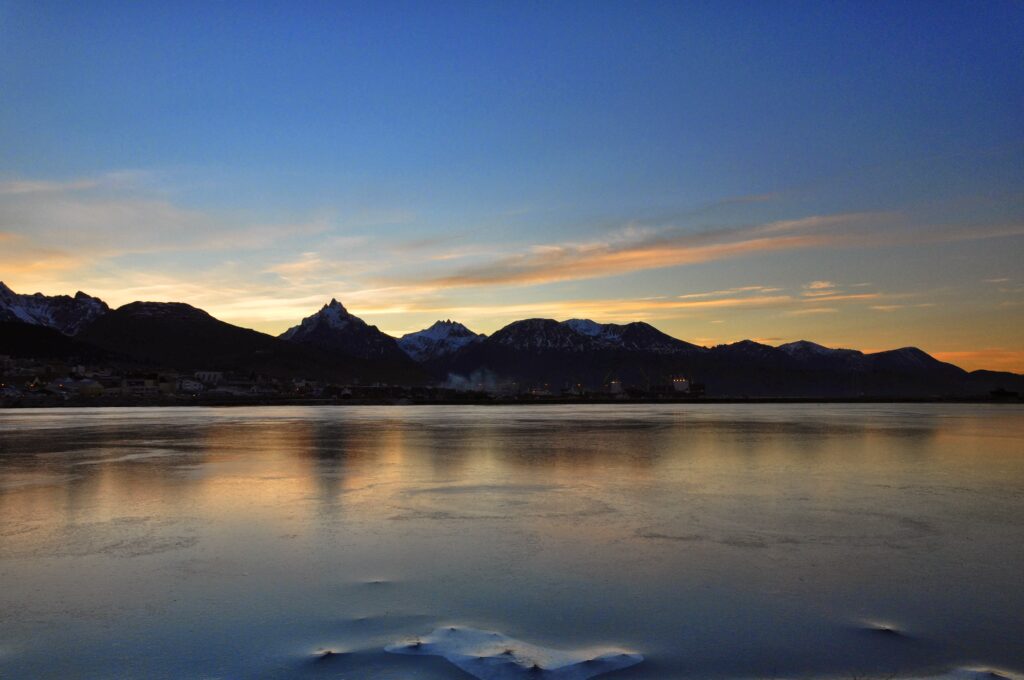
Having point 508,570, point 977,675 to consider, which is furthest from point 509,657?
point 977,675

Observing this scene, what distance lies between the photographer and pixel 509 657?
23.4 feet

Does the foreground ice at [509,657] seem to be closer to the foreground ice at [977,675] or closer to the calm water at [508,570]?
the calm water at [508,570]

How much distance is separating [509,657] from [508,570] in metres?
3.32

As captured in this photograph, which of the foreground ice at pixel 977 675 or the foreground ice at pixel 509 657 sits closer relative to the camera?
the foreground ice at pixel 977 675

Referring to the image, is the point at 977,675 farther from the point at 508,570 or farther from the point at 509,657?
→ the point at 508,570

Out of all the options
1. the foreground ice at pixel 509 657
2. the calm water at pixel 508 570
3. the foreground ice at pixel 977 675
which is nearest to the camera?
the foreground ice at pixel 977 675

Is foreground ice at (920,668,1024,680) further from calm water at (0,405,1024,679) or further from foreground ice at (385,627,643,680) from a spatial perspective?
foreground ice at (385,627,643,680)

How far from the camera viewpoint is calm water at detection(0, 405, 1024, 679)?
7301 millimetres

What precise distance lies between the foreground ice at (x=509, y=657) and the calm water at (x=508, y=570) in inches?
7.3

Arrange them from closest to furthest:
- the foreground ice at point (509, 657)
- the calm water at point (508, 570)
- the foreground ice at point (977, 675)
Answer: the foreground ice at point (977, 675) < the foreground ice at point (509, 657) < the calm water at point (508, 570)

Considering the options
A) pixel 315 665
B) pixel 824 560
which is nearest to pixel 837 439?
pixel 824 560

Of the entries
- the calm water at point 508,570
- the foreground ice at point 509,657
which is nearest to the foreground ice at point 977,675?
the calm water at point 508,570

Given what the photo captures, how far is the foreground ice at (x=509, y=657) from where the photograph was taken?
677 cm

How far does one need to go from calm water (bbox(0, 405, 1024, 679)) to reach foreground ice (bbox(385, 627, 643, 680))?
0.18 meters
